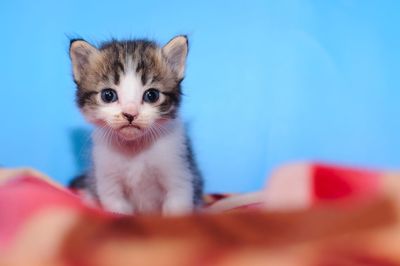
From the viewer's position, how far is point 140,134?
166cm

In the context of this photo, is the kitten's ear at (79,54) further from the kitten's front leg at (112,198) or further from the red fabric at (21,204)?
the red fabric at (21,204)

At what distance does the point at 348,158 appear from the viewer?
7.30ft

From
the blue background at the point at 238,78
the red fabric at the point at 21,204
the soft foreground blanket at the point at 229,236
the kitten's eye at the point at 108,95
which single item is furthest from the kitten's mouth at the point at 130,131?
the blue background at the point at 238,78

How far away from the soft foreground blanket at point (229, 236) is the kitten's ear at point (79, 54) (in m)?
0.82

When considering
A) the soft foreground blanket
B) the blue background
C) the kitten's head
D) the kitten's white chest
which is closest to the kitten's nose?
the kitten's head

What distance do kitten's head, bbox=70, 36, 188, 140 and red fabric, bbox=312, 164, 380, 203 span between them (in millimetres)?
620

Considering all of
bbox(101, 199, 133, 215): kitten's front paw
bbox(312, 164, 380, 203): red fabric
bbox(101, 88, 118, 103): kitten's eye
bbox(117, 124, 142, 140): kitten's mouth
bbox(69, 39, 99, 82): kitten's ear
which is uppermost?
bbox(69, 39, 99, 82): kitten's ear

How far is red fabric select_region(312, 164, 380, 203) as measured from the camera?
108 centimetres

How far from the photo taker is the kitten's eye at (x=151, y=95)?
1667 mm

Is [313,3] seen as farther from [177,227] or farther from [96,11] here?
[177,227]

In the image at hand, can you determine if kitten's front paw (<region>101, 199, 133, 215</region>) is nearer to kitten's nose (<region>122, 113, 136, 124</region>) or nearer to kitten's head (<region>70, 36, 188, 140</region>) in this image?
kitten's head (<region>70, 36, 188, 140</region>)

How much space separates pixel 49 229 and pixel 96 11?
148 centimetres

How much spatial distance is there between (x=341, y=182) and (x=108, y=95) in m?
0.82

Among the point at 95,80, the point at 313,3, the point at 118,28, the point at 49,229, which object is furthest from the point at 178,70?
the point at 49,229
